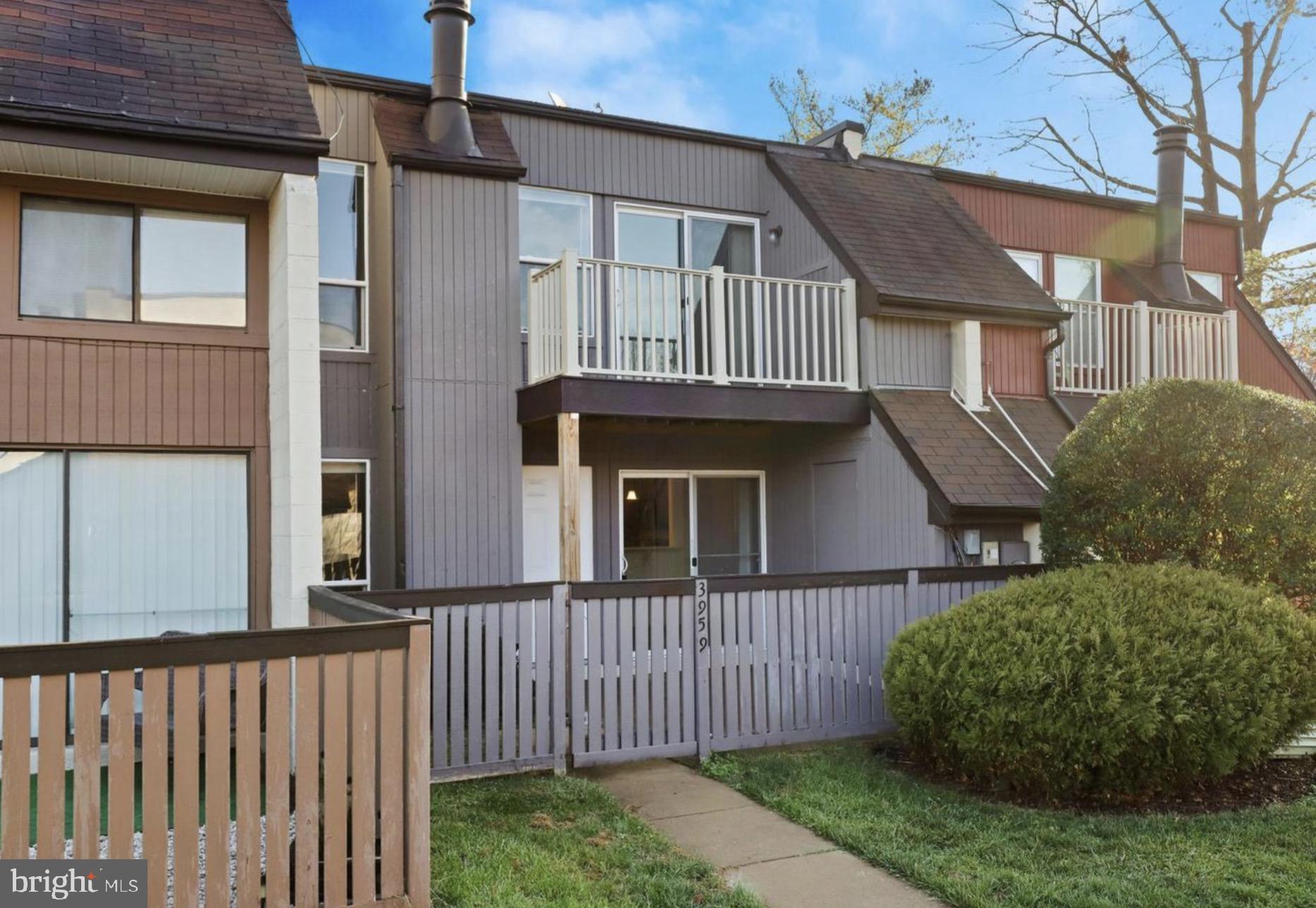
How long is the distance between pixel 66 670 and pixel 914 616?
5619mm

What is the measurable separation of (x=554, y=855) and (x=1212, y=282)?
1354cm

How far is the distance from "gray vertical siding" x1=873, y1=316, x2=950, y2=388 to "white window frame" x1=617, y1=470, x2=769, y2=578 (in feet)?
6.45

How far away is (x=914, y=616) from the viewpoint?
742 cm

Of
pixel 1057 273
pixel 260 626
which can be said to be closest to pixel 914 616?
pixel 260 626

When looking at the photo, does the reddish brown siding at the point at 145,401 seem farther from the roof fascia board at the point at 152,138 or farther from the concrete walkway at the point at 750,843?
the concrete walkway at the point at 750,843

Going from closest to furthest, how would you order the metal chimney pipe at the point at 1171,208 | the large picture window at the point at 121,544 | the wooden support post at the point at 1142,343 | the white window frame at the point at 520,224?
the large picture window at the point at 121,544 → the white window frame at the point at 520,224 → the wooden support post at the point at 1142,343 → the metal chimney pipe at the point at 1171,208

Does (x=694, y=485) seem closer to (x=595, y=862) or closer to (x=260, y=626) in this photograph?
(x=260, y=626)

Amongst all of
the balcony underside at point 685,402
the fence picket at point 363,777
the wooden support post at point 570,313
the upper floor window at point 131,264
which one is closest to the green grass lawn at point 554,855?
the fence picket at point 363,777

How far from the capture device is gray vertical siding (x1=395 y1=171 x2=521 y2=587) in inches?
335

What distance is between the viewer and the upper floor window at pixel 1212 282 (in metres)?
14.1

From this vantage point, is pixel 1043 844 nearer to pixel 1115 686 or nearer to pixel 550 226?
pixel 1115 686

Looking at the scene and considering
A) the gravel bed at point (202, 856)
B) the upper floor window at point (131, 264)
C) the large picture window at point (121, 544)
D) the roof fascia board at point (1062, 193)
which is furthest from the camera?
the roof fascia board at point (1062, 193)

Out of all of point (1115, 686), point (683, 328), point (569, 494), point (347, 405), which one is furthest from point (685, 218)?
point (1115, 686)

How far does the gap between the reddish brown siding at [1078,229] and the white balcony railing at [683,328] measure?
3.52m
